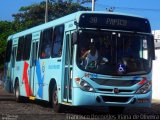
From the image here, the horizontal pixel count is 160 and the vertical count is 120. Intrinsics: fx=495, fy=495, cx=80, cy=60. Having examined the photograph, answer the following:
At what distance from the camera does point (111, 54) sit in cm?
1513

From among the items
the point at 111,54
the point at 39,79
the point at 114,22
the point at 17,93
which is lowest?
the point at 17,93

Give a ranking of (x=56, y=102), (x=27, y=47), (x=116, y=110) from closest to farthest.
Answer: (x=56, y=102) → (x=116, y=110) → (x=27, y=47)

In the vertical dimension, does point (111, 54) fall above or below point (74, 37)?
below

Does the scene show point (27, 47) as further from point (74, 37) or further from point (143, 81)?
point (143, 81)

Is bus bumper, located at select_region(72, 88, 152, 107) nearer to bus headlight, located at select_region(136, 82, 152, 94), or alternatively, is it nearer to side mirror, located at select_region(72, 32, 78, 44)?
bus headlight, located at select_region(136, 82, 152, 94)

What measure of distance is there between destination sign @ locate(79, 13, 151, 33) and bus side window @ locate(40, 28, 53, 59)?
3.02 meters

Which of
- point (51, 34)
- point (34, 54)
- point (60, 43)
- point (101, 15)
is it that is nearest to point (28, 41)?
point (34, 54)

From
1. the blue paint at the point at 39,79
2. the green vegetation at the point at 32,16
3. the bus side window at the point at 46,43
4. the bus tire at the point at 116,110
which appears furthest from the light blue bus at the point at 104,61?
the green vegetation at the point at 32,16

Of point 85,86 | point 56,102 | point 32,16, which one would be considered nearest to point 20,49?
point 56,102

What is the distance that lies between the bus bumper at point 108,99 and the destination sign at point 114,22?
6.82 ft

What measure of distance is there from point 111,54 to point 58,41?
2.64 metres

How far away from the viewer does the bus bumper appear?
1485cm

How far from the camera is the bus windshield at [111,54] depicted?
15039mm

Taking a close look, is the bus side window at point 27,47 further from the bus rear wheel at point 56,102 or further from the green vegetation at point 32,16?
the green vegetation at point 32,16
